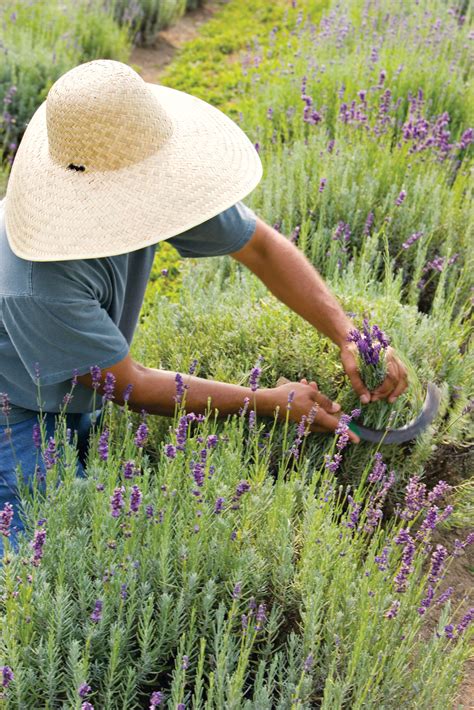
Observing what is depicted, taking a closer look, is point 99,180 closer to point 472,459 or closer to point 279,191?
point 472,459

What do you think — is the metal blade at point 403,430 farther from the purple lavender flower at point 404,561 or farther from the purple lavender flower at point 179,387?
the purple lavender flower at point 404,561

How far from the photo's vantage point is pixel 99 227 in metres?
2.05

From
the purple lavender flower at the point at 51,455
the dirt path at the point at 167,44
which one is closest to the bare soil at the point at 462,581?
the purple lavender flower at the point at 51,455

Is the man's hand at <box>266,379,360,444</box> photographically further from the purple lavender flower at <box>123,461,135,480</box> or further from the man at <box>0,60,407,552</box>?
the purple lavender flower at <box>123,461,135,480</box>

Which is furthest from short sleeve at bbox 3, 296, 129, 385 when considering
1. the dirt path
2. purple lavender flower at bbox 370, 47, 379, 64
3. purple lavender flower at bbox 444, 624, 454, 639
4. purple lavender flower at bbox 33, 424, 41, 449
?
the dirt path

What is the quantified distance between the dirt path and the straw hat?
4986 millimetres

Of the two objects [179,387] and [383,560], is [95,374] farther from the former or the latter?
[383,560]

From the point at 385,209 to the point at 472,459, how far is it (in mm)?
1342

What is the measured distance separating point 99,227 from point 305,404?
30.7 inches

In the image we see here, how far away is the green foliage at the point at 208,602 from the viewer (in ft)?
5.99

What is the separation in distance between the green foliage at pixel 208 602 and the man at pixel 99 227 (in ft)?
0.80

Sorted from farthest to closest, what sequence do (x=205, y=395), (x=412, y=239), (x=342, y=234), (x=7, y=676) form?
(x=342, y=234)
(x=412, y=239)
(x=205, y=395)
(x=7, y=676)

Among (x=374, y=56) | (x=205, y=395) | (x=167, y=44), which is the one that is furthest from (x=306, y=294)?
(x=167, y=44)

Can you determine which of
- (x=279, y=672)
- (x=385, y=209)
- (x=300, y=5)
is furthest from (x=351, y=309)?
(x=300, y=5)
